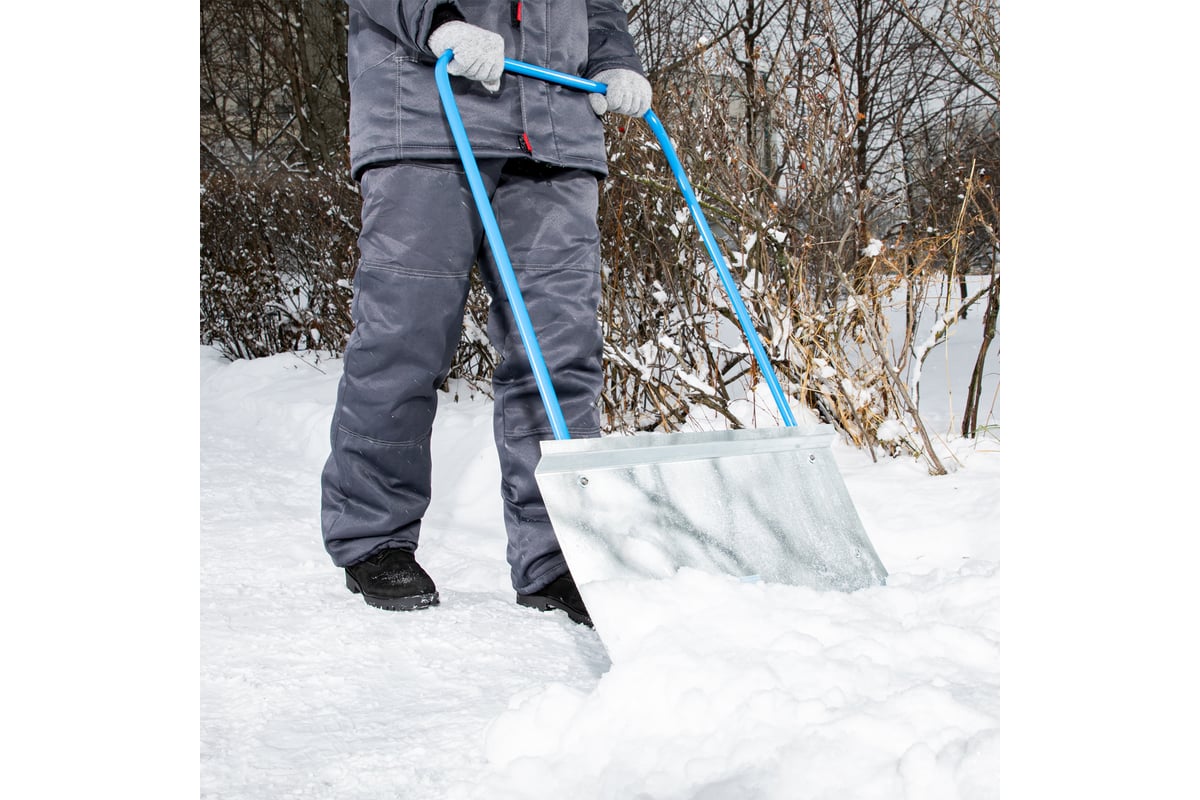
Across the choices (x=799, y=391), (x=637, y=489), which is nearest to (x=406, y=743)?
(x=637, y=489)

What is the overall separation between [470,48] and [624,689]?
1200mm

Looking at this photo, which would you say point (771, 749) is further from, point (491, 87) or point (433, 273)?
point (491, 87)

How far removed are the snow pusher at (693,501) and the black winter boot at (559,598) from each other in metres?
0.47

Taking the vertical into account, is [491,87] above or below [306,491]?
above

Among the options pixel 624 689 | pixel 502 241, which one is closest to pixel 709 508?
pixel 624 689

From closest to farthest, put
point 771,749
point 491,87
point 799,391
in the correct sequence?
point 771,749
point 491,87
point 799,391

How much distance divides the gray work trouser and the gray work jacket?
55 millimetres

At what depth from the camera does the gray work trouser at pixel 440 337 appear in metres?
2.02

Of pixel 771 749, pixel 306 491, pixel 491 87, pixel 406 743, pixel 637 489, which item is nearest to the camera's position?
pixel 771 749

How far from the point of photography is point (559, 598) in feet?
6.82

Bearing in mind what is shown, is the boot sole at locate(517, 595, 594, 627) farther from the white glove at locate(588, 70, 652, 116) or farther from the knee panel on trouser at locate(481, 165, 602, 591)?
the white glove at locate(588, 70, 652, 116)

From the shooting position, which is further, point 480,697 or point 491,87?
point 491,87

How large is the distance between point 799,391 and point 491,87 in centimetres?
155

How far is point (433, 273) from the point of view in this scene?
6.65 ft
